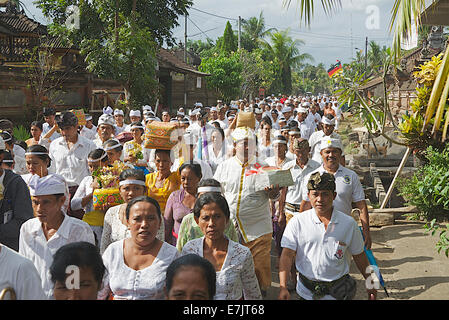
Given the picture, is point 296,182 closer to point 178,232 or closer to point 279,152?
point 279,152

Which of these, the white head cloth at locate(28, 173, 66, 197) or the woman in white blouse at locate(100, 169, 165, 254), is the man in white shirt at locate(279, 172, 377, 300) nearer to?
the woman in white blouse at locate(100, 169, 165, 254)

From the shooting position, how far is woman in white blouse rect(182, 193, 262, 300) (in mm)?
3123

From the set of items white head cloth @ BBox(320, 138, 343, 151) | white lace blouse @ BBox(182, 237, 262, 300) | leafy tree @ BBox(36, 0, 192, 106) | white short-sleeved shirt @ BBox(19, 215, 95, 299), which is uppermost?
leafy tree @ BBox(36, 0, 192, 106)

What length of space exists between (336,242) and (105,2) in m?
16.7

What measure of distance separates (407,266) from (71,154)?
479 cm

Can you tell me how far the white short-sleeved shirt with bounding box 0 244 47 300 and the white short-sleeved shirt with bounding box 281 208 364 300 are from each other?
6.00ft

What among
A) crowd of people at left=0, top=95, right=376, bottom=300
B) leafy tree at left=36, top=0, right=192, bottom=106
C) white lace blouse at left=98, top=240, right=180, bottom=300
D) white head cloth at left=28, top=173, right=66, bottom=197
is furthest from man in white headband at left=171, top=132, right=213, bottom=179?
leafy tree at left=36, top=0, right=192, bottom=106

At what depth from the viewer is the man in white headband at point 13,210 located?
3777 millimetres

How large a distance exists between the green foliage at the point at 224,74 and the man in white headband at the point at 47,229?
28770 mm

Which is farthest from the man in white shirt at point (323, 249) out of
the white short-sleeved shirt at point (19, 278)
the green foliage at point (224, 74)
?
the green foliage at point (224, 74)

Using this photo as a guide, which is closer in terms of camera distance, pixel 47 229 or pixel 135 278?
pixel 135 278

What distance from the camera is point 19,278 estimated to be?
7.93ft

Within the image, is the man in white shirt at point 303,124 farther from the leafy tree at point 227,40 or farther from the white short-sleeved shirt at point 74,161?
the leafy tree at point 227,40

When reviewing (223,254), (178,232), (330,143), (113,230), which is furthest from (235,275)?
(330,143)
